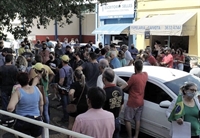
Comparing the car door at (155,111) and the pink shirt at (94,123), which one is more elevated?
the pink shirt at (94,123)

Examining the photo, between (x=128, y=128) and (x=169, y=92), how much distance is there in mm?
1095

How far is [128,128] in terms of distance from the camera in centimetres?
580

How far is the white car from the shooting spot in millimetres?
5371

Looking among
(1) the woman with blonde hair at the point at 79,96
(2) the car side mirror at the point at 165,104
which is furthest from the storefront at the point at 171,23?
(1) the woman with blonde hair at the point at 79,96

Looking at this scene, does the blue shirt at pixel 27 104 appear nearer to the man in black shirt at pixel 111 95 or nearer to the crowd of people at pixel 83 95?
the crowd of people at pixel 83 95

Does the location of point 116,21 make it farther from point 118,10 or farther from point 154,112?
point 154,112

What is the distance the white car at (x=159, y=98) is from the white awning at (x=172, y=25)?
1109 centimetres

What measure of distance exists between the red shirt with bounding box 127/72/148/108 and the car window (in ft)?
0.65

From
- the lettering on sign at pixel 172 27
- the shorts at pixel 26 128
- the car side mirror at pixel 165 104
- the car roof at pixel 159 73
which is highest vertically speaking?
the lettering on sign at pixel 172 27

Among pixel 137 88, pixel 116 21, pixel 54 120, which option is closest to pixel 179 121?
pixel 137 88

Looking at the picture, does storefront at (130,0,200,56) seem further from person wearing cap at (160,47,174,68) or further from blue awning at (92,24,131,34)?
person wearing cap at (160,47,174,68)

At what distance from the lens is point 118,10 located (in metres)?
22.6

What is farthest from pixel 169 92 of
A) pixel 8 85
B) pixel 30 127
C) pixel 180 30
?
pixel 180 30

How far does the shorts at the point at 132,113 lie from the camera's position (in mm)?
5664
